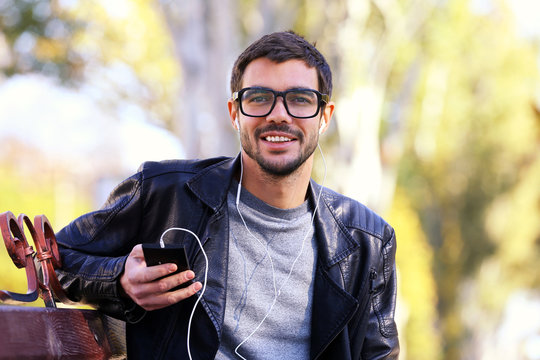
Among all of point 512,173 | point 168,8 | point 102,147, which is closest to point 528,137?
point 512,173

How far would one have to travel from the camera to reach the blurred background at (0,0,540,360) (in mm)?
13016

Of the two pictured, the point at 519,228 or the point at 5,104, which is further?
the point at 519,228

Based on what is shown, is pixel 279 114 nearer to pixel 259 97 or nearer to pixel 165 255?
pixel 259 97

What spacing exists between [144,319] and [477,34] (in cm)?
2694

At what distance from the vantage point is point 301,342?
3387mm

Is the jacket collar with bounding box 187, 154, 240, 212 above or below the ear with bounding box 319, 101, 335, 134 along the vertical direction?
below

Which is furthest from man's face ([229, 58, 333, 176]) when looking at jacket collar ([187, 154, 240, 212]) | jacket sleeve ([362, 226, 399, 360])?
jacket sleeve ([362, 226, 399, 360])

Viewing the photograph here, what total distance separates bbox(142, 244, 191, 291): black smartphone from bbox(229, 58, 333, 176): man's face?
0.75m

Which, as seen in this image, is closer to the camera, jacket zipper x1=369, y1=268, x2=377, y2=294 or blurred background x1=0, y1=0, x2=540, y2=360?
jacket zipper x1=369, y1=268, x2=377, y2=294

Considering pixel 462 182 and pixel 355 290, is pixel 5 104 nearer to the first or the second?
pixel 462 182

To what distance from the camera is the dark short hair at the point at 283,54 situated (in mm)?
3428

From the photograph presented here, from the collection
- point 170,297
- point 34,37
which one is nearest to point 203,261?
point 170,297

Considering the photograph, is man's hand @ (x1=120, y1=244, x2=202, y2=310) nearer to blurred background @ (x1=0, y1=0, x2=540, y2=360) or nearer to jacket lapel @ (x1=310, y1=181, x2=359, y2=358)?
jacket lapel @ (x1=310, y1=181, x2=359, y2=358)

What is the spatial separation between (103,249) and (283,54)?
105 cm
